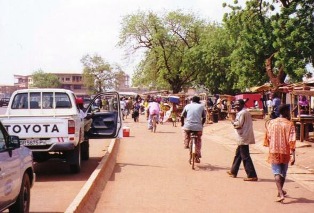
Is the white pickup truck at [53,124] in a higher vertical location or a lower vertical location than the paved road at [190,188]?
higher

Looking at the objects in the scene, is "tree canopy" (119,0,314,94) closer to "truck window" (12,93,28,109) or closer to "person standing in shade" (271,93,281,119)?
"person standing in shade" (271,93,281,119)

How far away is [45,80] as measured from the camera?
127 metres

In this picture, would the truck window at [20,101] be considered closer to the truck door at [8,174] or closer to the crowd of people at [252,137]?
the crowd of people at [252,137]

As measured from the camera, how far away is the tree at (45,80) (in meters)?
126

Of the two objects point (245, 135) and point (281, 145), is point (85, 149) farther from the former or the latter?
point (281, 145)

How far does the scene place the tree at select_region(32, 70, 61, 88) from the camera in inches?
4951

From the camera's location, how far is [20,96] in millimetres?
12430

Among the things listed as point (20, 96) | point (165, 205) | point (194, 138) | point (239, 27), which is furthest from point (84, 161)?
point (239, 27)

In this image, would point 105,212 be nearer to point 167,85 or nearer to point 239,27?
point 239,27

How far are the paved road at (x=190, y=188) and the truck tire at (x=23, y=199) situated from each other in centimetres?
114

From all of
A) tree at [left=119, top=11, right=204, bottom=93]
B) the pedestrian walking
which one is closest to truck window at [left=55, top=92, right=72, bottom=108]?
the pedestrian walking

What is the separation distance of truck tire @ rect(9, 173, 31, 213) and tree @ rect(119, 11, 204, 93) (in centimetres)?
4819

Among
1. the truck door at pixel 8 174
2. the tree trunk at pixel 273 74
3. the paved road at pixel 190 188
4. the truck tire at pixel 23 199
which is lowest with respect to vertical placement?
the paved road at pixel 190 188

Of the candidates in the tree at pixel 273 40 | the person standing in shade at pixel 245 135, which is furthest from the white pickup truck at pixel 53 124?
the tree at pixel 273 40
